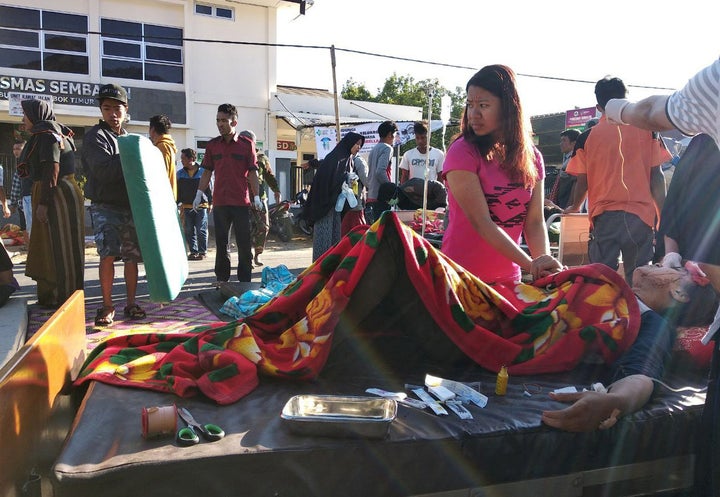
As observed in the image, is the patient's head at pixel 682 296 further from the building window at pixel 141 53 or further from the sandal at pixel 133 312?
the building window at pixel 141 53

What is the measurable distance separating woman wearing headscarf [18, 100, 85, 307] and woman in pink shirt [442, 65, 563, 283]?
345 cm

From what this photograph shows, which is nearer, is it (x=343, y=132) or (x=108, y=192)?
(x=108, y=192)

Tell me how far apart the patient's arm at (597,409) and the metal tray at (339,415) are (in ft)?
1.78

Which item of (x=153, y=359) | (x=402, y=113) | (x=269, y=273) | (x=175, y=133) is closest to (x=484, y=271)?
(x=153, y=359)

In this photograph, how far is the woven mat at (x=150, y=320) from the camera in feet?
13.7

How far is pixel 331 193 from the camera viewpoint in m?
5.68

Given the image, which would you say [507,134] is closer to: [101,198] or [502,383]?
[502,383]

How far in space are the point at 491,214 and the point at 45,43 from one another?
16.9 m

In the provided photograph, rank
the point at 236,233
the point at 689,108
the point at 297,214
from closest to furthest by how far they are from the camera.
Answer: the point at 689,108
the point at 236,233
the point at 297,214

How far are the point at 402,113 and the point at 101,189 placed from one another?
53.5ft

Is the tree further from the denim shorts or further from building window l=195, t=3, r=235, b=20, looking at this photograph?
the denim shorts

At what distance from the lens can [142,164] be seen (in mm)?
2695

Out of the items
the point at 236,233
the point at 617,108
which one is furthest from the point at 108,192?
the point at 617,108

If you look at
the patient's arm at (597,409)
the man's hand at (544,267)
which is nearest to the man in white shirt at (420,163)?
the man's hand at (544,267)
